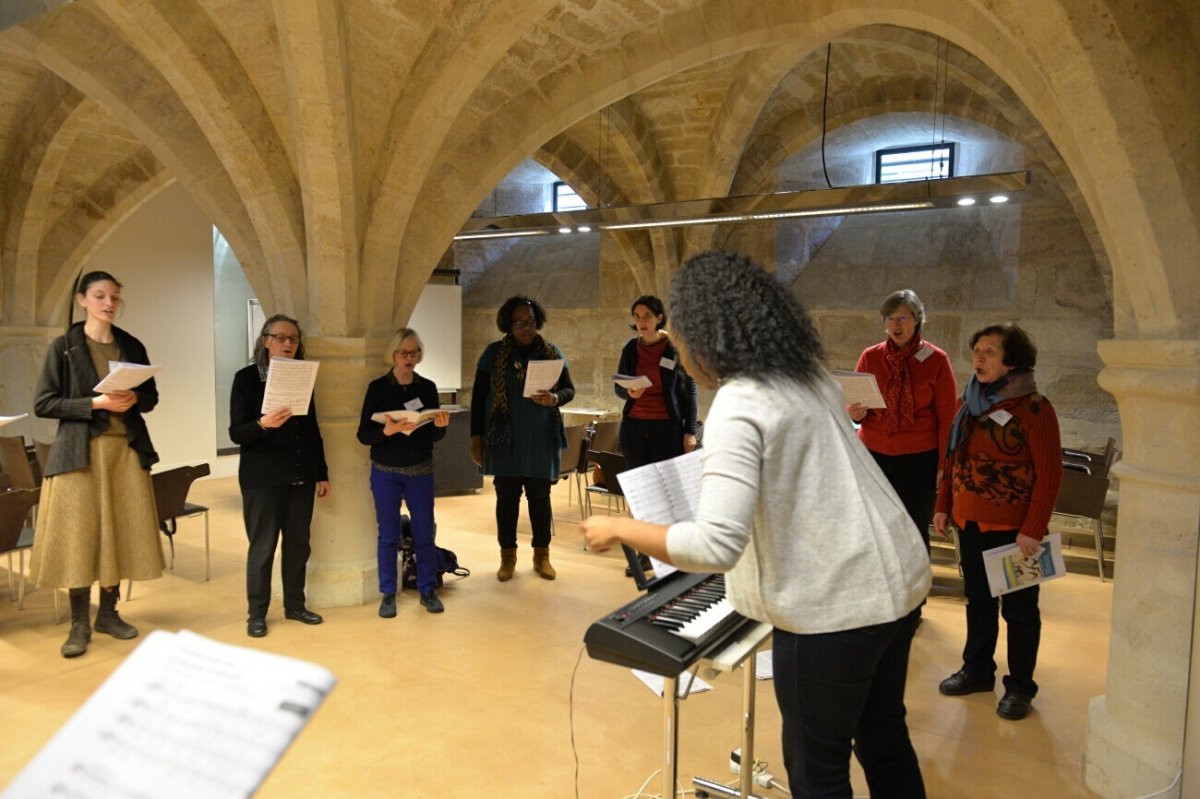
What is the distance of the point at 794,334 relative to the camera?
5.98 feet

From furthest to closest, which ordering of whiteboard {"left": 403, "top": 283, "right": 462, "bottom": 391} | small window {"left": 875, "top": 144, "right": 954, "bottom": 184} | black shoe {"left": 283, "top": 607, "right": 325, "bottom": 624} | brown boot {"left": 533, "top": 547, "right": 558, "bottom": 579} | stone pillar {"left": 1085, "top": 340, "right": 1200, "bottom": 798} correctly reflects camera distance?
whiteboard {"left": 403, "top": 283, "right": 462, "bottom": 391} < small window {"left": 875, "top": 144, "right": 954, "bottom": 184} < brown boot {"left": 533, "top": 547, "right": 558, "bottom": 579} < black shoe {"left": 283, "top": 607, "right": 325, "bottom": 624} < stone pillar {"left": 1085, "top": 340, "right": 1200, "bottom": 798}

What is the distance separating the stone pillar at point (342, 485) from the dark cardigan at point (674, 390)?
1539 mm

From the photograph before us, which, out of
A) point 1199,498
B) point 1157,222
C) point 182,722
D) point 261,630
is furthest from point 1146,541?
point 261,630

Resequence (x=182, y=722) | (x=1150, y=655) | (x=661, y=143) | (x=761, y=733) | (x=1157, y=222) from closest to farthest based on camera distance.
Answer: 1. (x=182, y=722)
2. (x=1157, y=222)
3. (x=1150, y=655)
4. (x=761, y=733)
5. (x=661, y=143)

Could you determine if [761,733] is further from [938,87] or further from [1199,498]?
[938,87]

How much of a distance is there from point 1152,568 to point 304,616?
3.90 meters

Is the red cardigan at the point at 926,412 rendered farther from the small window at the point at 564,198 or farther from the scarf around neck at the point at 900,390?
the small window at the point at 564,198

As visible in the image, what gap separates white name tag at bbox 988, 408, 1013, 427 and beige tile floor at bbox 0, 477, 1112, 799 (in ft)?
4.07

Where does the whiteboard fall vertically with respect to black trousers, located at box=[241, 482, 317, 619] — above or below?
above

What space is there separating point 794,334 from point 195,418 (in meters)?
8.98

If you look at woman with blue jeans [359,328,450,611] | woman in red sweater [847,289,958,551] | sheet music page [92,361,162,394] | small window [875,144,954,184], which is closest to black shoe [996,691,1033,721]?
woman in red sweater [847,289,958,551]

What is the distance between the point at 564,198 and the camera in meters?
12.4

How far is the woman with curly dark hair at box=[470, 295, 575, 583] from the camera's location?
17.2 feet

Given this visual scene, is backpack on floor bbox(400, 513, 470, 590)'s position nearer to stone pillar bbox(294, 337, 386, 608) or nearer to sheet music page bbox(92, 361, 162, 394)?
stone pillar bbox(294, 337, 386, 608)
